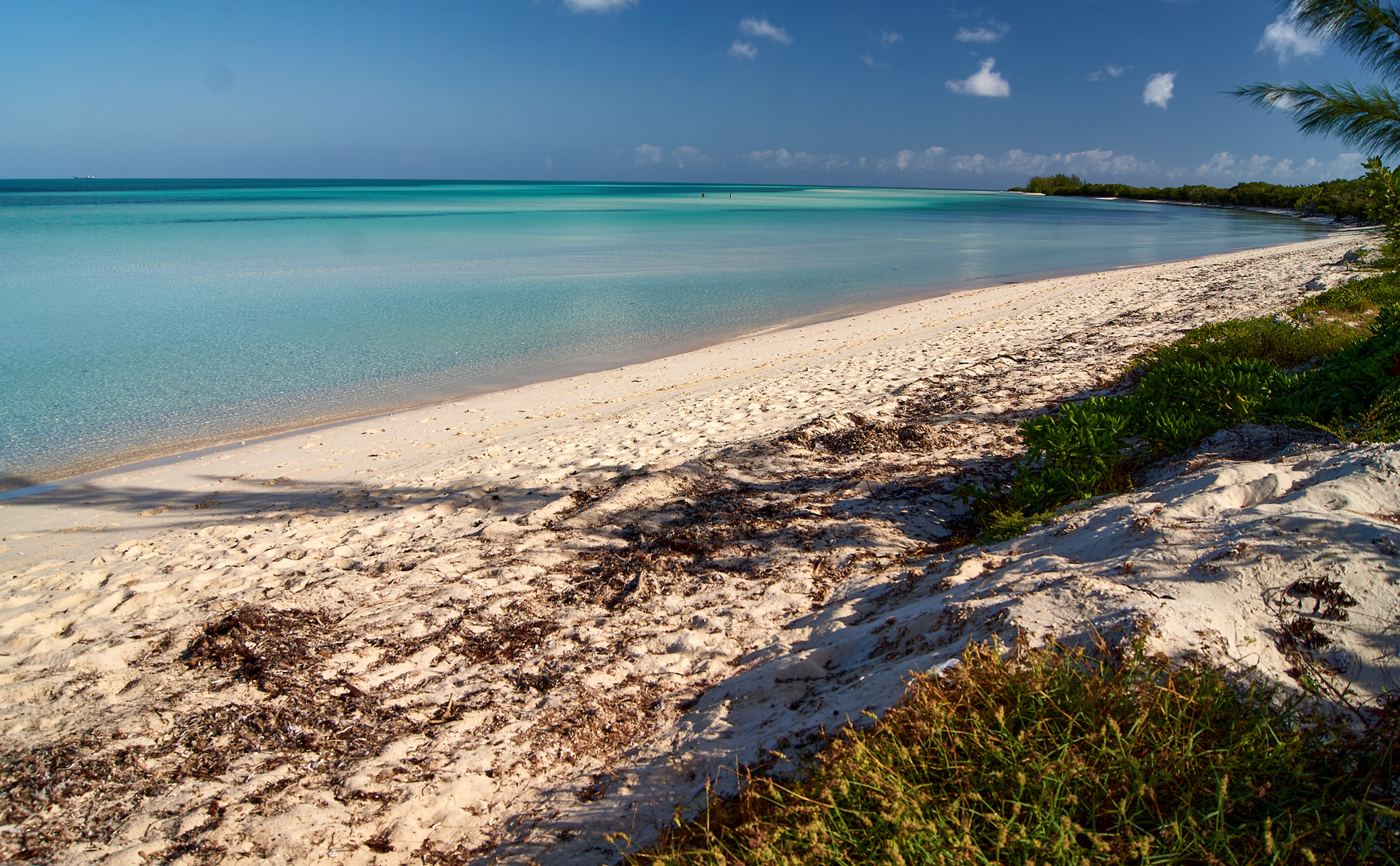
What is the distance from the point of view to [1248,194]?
222ft

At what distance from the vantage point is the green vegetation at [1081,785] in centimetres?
163

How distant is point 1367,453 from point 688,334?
450 inches

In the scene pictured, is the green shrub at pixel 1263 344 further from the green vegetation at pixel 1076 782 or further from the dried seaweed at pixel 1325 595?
the green vegetation at pixel 1076 782

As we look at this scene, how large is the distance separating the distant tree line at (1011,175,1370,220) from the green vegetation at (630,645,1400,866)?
5091 millimetres

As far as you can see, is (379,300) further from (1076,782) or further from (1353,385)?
(1076,782)

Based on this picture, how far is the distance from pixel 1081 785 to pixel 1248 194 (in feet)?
288

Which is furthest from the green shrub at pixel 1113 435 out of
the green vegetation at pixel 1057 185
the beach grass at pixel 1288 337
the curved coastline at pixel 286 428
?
the green vegetation at pixel 1057 185

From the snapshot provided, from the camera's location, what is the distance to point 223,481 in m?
6.80

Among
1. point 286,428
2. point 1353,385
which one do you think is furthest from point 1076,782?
point 286,428

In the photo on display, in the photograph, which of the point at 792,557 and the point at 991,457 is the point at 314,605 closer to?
the point at 792,557

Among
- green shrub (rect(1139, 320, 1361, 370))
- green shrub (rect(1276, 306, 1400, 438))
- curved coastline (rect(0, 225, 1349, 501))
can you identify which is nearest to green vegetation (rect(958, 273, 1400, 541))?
green shrub (rect(1276, 306, 1400, 438))

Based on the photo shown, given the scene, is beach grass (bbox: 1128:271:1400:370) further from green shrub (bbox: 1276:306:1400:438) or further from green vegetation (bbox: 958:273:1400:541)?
green shrub (bbox: 1276:306:1400:438)

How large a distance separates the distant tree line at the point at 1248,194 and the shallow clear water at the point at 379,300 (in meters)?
4.23

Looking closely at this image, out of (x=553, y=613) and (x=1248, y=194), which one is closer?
(x=553, y=613)
